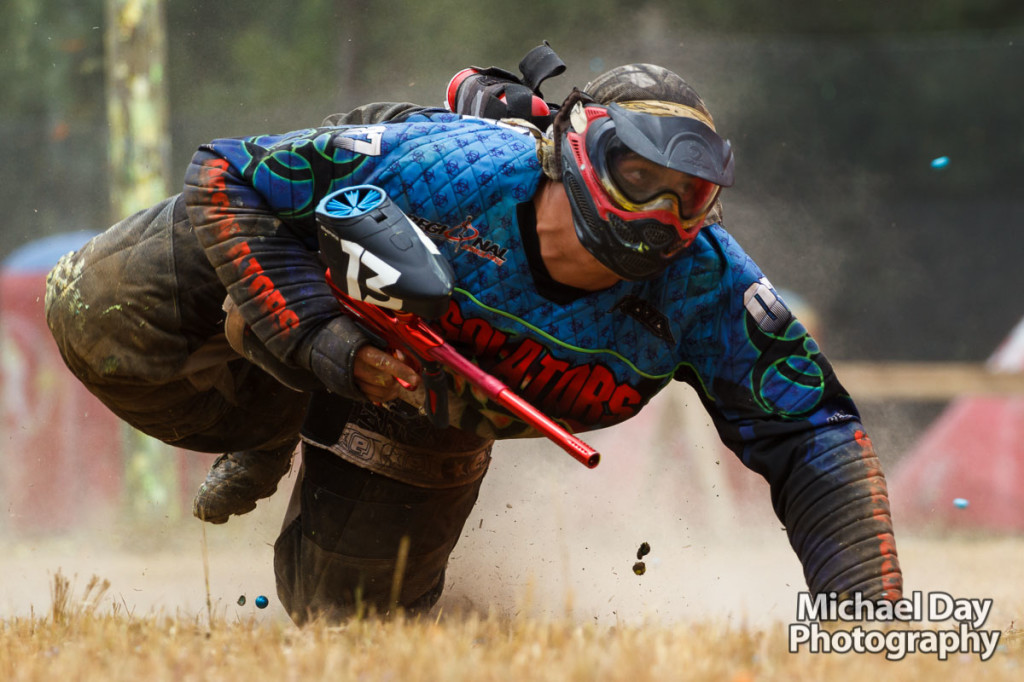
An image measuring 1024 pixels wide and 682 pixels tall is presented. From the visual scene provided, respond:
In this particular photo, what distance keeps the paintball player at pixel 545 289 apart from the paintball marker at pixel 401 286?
0.27 ft

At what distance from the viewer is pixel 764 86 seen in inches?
359

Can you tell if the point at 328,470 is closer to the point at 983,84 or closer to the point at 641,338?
the point at 641,338

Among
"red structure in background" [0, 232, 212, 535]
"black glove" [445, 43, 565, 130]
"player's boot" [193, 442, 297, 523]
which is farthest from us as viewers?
"red structure in background" [0, 232, 212, 535]

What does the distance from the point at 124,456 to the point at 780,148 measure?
520cm

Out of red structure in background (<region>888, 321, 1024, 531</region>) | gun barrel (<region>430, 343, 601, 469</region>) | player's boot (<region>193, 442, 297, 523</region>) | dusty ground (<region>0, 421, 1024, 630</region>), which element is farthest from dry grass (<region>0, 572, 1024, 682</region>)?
red structure in background (<region>888, 321, 1024, 531</region>)

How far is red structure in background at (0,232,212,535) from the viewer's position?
27.1 ft

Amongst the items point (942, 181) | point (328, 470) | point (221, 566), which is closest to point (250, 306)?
point (328, 470)

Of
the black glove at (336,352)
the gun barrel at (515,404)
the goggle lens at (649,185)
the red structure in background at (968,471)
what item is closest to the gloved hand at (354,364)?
the black glove at (336,352)

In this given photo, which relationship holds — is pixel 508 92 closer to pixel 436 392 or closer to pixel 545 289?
pixel 545 289

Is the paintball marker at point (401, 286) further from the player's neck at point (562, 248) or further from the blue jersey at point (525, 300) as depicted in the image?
the player's neck at point (562, 248)

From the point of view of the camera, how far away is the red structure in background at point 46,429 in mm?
8273

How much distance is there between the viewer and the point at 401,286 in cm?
326

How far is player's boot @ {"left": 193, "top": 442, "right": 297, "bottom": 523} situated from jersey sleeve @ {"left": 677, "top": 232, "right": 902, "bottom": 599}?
179 centimetres

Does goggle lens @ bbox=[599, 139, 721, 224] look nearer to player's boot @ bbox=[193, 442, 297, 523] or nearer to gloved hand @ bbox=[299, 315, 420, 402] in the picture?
gloved hand @ bbox=[299, 315, 420, 402]
